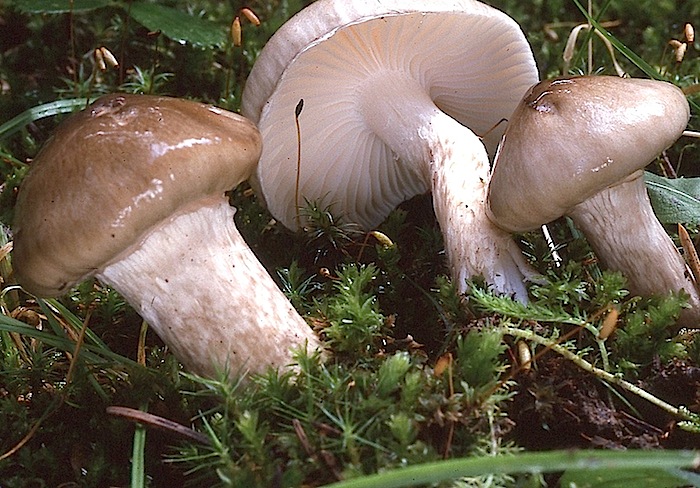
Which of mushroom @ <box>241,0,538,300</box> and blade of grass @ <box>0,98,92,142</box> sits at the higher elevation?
mushroom @ <box>241,0,538,300</box>

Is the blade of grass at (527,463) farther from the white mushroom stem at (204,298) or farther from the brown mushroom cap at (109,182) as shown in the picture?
the brown mushroom cap at (109,182)

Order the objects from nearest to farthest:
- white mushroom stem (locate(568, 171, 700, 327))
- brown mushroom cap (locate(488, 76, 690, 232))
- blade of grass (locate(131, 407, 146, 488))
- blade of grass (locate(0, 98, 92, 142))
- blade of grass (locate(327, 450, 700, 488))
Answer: blade of grass (locate(327, 450, 700, 488)) < blade of grass (locate(131, 407, 146, 488)) < brown mushroom cap (locate(488, 76, 690, 232)) < white mushroom stem (locate(568, 171, 700, 327)) < blade of grass (locate(0, 98, 92, 142))

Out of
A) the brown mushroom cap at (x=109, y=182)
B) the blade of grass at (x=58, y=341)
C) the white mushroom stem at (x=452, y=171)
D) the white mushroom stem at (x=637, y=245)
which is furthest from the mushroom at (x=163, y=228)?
the white mushroom stem at (x=637, y=245)

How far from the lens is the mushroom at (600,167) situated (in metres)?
1.60

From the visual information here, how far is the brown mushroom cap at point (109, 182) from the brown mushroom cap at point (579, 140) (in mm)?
666

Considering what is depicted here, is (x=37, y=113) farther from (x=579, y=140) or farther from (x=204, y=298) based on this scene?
(x=579, y=140)

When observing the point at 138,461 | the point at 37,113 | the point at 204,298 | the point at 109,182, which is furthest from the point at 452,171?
the point at 37,113

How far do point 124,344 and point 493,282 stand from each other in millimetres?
1083

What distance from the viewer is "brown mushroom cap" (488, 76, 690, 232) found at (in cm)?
159

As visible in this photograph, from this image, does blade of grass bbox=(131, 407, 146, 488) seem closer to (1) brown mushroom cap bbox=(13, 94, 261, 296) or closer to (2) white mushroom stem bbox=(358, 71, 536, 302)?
(1) brown mushroom cap bbox=(13, 94, 261, 296)

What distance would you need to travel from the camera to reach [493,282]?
1905mm

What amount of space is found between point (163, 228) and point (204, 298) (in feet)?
0.64

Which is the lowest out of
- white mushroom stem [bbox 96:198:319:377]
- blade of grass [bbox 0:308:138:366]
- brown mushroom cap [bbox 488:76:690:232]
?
blade of grass [bbox 0:308:138:366]

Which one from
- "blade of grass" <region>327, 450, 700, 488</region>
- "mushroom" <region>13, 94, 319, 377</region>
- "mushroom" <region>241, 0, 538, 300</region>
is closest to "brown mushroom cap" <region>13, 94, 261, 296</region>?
"mushroom" <region>13, 94, 319, 377</region>
